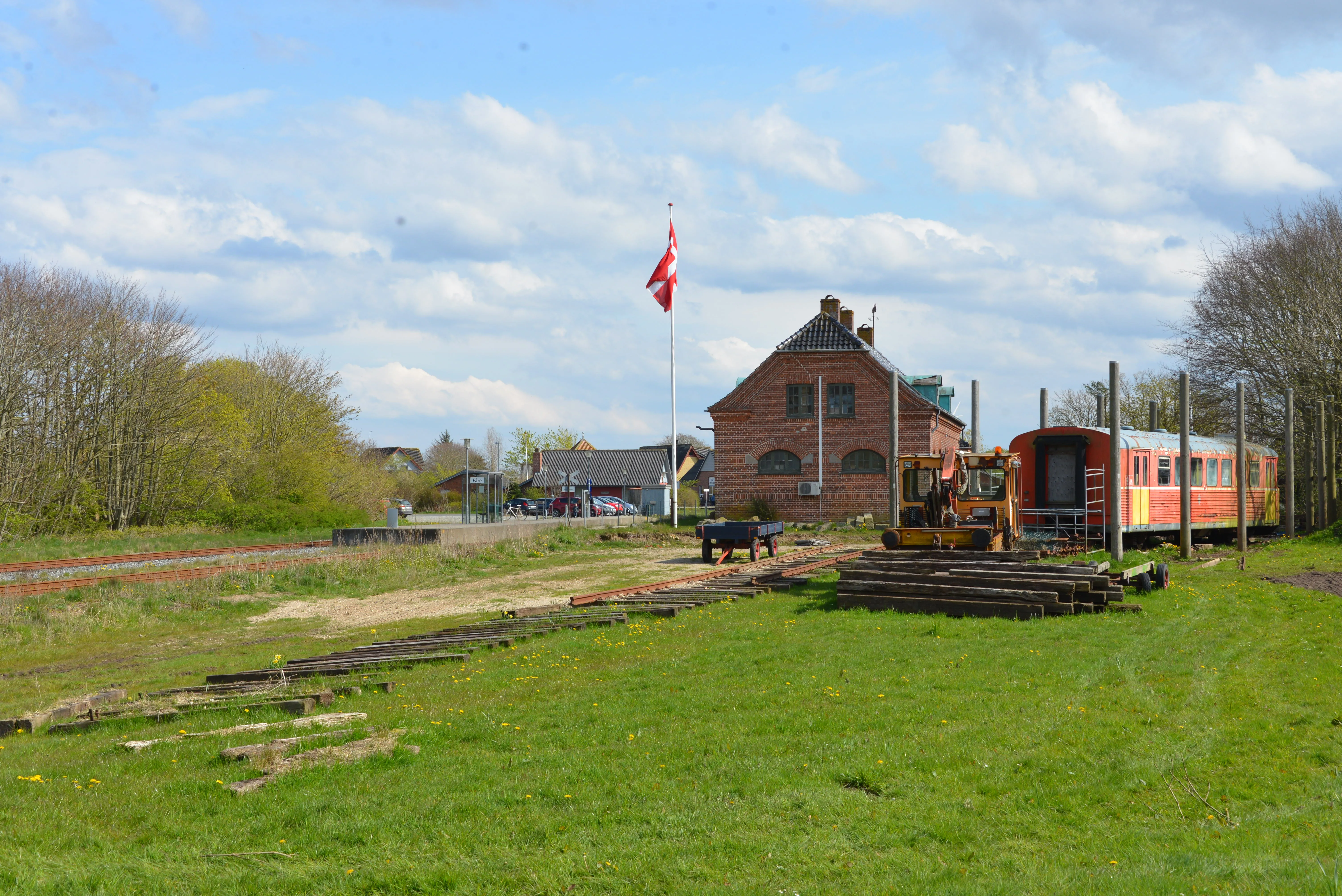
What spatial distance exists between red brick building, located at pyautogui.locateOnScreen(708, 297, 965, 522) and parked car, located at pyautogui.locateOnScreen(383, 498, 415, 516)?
20.7 m

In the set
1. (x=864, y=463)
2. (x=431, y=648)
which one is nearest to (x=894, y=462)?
(x=431, y=648)

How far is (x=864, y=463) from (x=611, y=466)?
50.3 metres

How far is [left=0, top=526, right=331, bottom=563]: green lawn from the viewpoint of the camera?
2973 cm

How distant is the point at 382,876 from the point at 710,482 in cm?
8981

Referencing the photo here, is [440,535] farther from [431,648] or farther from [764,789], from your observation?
[764,789]

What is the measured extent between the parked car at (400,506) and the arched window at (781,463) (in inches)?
844

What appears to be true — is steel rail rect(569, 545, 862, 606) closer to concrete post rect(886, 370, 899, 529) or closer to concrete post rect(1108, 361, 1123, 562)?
concrete post rect(886, 370, 899, 529)

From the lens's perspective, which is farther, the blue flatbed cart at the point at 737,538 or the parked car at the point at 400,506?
the parked car at the point at 400,506

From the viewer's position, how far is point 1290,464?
34.4m

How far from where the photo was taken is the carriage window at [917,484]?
21312 mm

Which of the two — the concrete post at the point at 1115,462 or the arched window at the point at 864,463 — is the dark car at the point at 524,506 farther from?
the concrete post at the point at 1115,462

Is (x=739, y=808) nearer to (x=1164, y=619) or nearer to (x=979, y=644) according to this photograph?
(x=979, y=644)

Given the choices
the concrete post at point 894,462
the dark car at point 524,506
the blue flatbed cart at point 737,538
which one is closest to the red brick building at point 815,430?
the blue flatbed cart at point 737,538

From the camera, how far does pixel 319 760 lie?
25.2 ft
